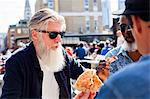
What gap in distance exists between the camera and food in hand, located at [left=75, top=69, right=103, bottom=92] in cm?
234

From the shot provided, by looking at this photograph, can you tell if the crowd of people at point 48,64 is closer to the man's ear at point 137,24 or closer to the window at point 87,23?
the man's ear at point 137,24

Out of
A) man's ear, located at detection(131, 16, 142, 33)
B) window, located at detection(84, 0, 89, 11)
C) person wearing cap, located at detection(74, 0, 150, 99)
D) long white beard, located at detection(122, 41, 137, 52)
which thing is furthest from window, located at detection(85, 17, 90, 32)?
person wearing cap, located at detection(74, 0, 150, 99)

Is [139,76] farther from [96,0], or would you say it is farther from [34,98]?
[96,0]

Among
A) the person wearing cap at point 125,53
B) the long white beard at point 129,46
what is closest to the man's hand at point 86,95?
the person wearing cap at point 125,53

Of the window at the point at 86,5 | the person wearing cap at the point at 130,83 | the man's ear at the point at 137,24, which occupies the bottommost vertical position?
the person wearing cap at the point at 130,83

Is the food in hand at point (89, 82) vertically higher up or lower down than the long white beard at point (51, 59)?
lower down

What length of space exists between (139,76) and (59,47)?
176cm

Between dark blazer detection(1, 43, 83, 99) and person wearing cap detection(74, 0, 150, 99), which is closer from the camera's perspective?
person wearing cap detection(74, 0, 150, 99)

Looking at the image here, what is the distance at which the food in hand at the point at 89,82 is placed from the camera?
2.34 meters

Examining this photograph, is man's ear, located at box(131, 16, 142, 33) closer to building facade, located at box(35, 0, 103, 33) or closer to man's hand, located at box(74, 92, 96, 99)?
man's hand, located at box(74, 92, 96, 99)

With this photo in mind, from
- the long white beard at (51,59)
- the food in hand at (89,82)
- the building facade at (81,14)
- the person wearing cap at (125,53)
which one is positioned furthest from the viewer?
the building facade at (81,14)

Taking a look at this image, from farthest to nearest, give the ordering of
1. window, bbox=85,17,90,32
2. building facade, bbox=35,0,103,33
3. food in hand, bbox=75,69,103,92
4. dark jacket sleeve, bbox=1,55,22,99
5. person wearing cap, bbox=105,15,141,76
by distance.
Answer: window, bbox=85,17,90,32 → building facade, bbox=35,0,103,33 → dark jacket sleeve, bbox=1,55,22,99 → food in hand, bbox=75,69,103,92 → person wearing cap, bbox=105,15,141,76

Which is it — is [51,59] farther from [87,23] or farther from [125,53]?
[87,23]

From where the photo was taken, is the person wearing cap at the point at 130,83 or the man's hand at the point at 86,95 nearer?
the person wearing cap at the point at 130,83
